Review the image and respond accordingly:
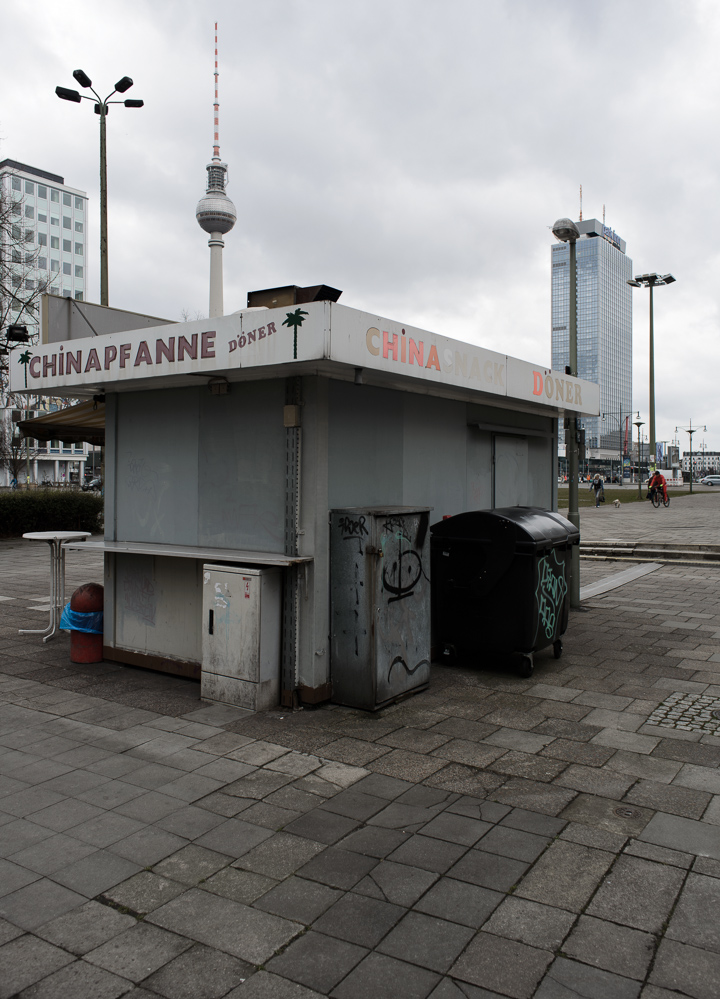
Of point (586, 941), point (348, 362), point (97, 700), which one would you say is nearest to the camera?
point (586, 941)

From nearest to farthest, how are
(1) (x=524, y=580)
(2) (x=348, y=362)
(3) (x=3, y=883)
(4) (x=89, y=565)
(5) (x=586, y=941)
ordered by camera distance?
(5) (x=586, y=941)
(3) (x=3, y=883)
(2) (x=348, y=362)
(1) (x=524, y=580)
(4) (x=89, y=565)

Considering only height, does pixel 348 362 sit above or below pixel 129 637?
above

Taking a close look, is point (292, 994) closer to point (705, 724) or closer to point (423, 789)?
point (423, 789)

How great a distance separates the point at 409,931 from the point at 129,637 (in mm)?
4875

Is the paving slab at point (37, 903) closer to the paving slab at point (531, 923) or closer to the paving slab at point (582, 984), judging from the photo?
the paving slab at point (531, 923)

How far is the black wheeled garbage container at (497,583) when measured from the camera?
657cm

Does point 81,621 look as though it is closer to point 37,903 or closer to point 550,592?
A: point 37,903

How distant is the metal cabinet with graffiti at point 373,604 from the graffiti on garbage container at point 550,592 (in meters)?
1.33

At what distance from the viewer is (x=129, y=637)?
7109mm

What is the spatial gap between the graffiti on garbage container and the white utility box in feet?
8.03

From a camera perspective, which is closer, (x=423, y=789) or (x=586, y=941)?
(x=586, y=941)

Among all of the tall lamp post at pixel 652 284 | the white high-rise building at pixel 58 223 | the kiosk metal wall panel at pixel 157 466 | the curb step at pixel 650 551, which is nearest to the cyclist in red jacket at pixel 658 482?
the tall lamp post at pixel 652 284

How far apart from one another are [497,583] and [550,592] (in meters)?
0.62

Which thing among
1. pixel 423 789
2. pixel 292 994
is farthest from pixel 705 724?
pixel 292 994
